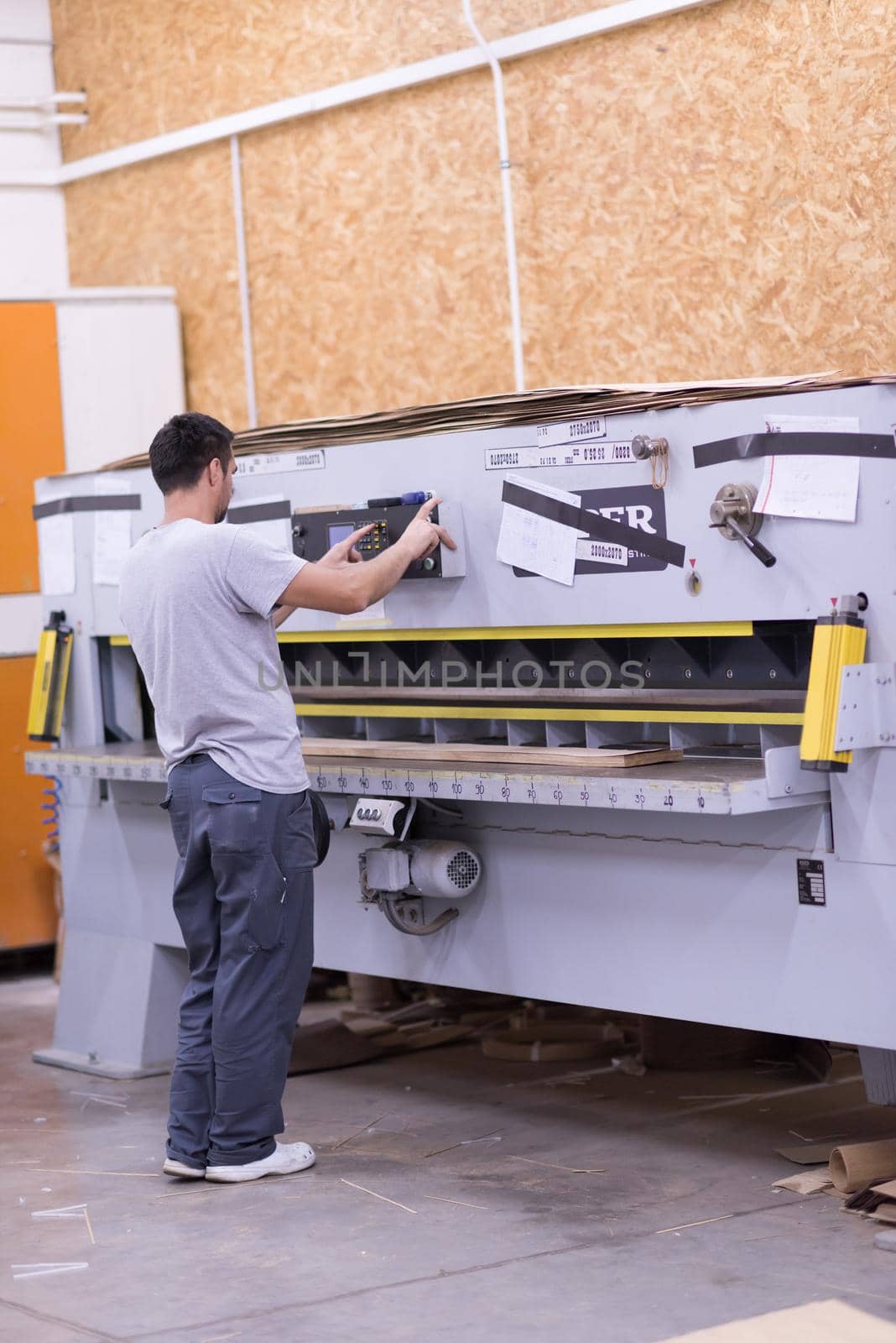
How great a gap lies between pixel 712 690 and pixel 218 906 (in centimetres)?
104

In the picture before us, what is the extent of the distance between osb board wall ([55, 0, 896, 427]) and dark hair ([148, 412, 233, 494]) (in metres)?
Answer: 1.55

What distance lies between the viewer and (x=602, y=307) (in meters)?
4.70

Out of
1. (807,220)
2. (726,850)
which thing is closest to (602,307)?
(807,220)

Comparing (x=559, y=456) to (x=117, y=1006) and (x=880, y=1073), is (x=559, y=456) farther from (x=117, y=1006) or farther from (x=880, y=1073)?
(x=117, y=1006)

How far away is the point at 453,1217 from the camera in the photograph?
3.18 meters

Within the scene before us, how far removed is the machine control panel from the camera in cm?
357

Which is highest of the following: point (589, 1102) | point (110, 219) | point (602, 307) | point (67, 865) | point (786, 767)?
point (110, 219)

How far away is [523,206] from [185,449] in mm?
1851

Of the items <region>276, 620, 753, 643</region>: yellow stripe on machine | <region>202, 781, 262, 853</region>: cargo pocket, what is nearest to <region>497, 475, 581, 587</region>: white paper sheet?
<region>276, 620, 753, 643</region>: yellow stripe on machine

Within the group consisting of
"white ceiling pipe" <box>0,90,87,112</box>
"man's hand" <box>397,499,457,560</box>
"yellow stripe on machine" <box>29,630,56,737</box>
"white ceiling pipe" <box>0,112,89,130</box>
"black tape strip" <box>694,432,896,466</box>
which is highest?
"white ceiling pipe" <box>0,90,87,112</box>

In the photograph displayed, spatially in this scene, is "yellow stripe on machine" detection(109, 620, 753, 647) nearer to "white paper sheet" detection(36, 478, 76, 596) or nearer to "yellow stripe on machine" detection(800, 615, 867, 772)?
"yellow stripe on machine" detection(800, 615, 867, 772)

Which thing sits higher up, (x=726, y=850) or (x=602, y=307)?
(x=602, y=307)

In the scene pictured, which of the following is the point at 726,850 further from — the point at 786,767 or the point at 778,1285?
the point at 778,1285

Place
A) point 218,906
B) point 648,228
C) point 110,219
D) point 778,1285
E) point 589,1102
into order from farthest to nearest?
1. point 110,219
2. point 648,228
3. point 589,1102
4. point 218,906
5. point 778,1285
